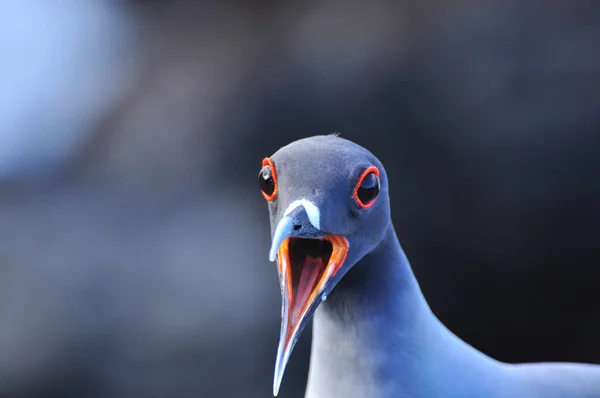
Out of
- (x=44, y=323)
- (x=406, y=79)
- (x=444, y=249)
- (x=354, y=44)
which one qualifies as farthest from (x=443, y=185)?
(x=44, y=323)

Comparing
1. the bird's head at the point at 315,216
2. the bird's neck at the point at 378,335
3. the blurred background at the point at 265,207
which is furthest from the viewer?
the blurred background at the point at 265,207

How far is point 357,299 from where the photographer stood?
789mm

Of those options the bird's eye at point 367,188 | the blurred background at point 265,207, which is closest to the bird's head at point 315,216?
the bird's eye at point 367,188

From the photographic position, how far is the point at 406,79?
170 cm

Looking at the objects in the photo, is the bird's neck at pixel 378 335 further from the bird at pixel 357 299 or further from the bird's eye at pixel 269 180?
the bird's eye at pixel 269 180

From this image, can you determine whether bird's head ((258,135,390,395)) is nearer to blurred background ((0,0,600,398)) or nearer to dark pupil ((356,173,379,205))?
dark pupil ((356,173,379,205))

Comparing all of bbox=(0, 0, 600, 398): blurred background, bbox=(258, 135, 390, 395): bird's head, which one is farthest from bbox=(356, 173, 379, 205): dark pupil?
bbox=(0, 0, 600, 398): blurred background

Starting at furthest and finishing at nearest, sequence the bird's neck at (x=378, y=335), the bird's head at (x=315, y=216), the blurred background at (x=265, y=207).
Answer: the blurred background at (x=265, y=207) < the bird's neck at (x=378, y=335) < the bird's head at (x=315, y=216)

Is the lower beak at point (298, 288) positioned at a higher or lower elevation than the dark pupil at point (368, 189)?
lower

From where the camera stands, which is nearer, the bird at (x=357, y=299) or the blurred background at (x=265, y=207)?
the bird at (x=357, y=299)

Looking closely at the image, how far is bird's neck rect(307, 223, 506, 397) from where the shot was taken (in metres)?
0.79

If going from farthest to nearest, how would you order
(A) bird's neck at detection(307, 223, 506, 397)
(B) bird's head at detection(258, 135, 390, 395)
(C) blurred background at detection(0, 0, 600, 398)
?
1. (C) blurred background at detection(0, 0, 600, 398)
2. (A) bird's neck at detection(307, 223, 506, 397)
3. (B) bird's head at detection(258, 135, 390, 395)

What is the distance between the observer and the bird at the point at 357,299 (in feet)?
2.17

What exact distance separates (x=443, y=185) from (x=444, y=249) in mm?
145
